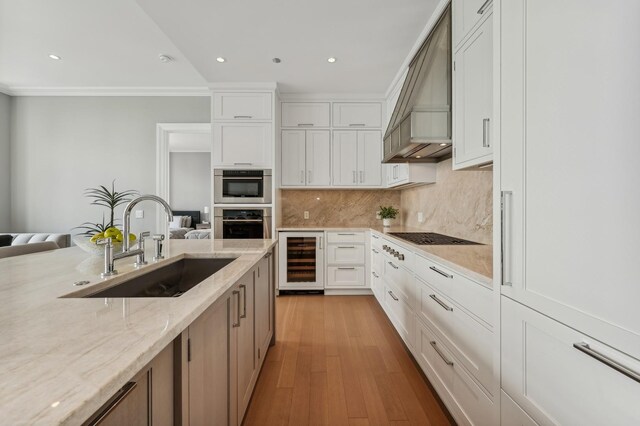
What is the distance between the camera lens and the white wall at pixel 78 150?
4.46 meters

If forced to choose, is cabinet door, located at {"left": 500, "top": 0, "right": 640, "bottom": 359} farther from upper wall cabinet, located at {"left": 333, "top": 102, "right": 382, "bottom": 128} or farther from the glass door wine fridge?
upper wall cabinet, located at {"left": 333, "top": 102, "right": 382, "bottom": 128}

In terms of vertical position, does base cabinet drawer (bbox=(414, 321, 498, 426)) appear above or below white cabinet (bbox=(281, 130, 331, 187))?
below

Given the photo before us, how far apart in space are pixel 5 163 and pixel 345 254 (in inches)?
209

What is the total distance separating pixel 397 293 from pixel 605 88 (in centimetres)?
210

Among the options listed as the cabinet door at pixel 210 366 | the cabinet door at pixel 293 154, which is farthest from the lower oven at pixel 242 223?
the cabinet door at pixel 210 366

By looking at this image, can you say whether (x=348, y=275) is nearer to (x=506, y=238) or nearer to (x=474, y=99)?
(x=474, y=99)

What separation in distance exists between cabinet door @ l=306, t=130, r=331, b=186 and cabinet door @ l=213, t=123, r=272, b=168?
59 centimetres

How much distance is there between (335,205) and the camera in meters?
4.43

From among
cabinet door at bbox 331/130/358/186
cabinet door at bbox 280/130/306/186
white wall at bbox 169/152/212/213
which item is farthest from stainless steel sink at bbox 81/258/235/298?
white wall at bbox 169/152/212/213

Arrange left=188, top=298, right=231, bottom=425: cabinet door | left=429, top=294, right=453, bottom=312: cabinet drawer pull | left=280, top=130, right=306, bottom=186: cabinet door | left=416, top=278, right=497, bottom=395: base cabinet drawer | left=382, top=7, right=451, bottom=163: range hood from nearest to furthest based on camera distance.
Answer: left=188, top=298, right=231, bottom=425: cabinet door → left=416, top=278, right=497, bottom=395: base cabinet drawer → left=429, top=294, right=453, bottom=312: cabinet drawer pull → left=382, top=7, right=451, bottom=163: range hood → left=280, top=130, right=306, bottom=186: cabinet door

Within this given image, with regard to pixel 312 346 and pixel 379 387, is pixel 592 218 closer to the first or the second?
pixel 379 387

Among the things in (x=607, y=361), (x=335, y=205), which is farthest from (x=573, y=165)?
(x=335, y=205)

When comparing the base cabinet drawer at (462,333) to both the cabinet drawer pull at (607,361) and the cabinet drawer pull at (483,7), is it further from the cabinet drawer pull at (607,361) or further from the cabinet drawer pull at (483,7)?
the cabinet drawer pull at (483,7)

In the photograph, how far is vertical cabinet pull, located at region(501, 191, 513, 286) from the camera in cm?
107
